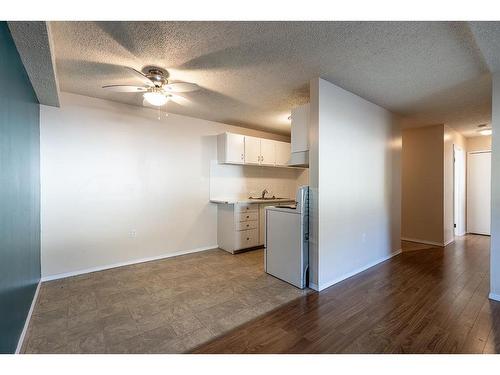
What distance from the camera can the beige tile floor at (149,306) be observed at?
176cm

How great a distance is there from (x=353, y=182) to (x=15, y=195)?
3.44 m

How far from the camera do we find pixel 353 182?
123 inches

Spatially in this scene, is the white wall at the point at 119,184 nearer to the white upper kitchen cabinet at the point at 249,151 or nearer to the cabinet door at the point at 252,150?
the white upper kitchen cabinet at the point at 249,151

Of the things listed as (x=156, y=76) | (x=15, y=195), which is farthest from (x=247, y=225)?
(x=15, y=195)

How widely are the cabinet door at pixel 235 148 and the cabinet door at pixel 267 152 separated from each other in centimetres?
47

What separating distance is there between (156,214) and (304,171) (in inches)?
144

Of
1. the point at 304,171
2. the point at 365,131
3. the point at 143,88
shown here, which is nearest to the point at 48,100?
the point at 143,88

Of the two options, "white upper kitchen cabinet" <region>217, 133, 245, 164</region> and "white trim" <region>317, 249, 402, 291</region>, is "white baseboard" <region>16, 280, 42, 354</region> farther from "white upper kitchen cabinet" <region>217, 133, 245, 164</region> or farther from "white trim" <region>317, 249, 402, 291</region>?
"white upper kitchen cabinet" <region>217, 133, 245, 164</region>

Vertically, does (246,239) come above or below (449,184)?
below

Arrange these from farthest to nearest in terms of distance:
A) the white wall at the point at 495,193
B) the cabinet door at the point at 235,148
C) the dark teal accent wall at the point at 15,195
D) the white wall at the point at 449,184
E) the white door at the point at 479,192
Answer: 1. the white door at the point at 479,192
2. the white wall at the point at 449,184
3. the cabinet door at the point at 235,148
4. the white wall at the point at 495,193
5. the dark teal accent wall at the point at 15,195

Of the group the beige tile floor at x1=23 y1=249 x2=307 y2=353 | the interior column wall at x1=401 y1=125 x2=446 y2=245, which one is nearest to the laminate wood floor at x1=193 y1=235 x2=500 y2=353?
the beige tile floor at x1=23 y1=249 x2=307 y2=353

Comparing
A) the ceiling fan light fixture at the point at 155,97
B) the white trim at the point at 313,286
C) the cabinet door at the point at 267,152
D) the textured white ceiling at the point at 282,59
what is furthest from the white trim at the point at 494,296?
the ceiling fan light fixture at the point at 155,97

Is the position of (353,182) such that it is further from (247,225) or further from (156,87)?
(156,87)

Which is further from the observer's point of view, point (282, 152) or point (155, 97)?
point (282, 152)
